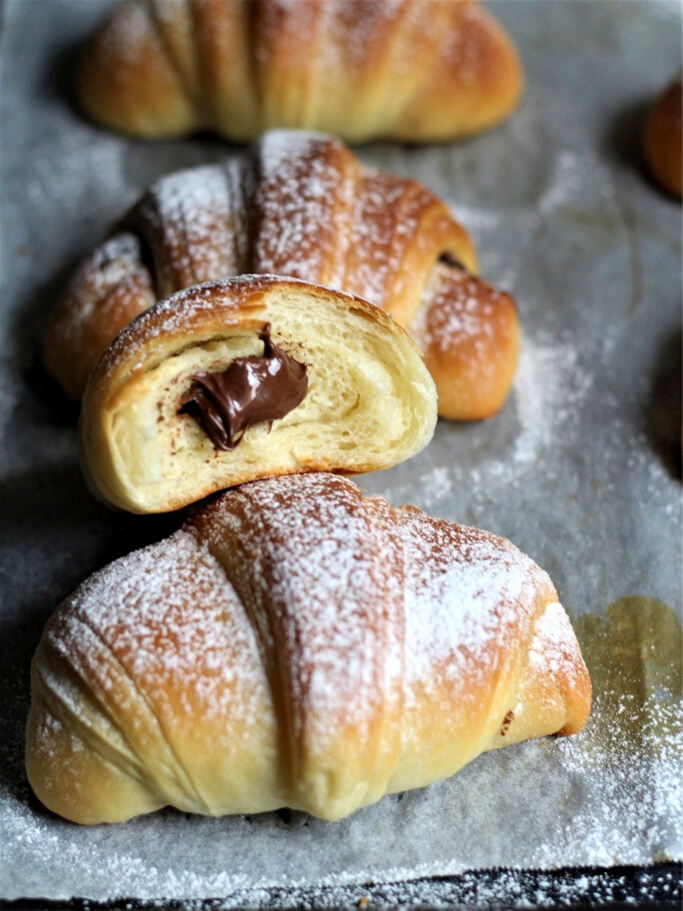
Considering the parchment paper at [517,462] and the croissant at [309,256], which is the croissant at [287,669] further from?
the croissant at [309,256]

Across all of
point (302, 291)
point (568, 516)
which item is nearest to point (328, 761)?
point (302, 291)

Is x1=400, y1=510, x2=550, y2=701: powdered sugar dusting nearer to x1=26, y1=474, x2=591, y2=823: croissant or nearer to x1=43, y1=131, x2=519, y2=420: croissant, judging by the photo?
x1=26, y1=474, x2=591, y2=823: croissant

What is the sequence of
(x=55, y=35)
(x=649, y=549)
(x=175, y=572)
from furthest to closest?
(x=55, y=35)
(x=649, y=549)
(x=175, y=572)

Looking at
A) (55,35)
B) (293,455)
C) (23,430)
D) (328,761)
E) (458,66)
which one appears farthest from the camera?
(55,35)

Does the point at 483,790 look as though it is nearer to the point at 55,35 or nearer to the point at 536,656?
the point at 536,656

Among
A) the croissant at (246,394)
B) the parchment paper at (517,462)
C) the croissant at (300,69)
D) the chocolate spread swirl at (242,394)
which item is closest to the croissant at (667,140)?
the parchment paper at (517,462)

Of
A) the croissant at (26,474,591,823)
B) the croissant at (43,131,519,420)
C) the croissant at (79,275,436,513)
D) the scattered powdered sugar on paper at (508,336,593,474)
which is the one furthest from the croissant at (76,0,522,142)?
the croissant at (26,474,591,823)

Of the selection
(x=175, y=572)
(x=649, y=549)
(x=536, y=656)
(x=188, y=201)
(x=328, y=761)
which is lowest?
(x=649, y=549)
